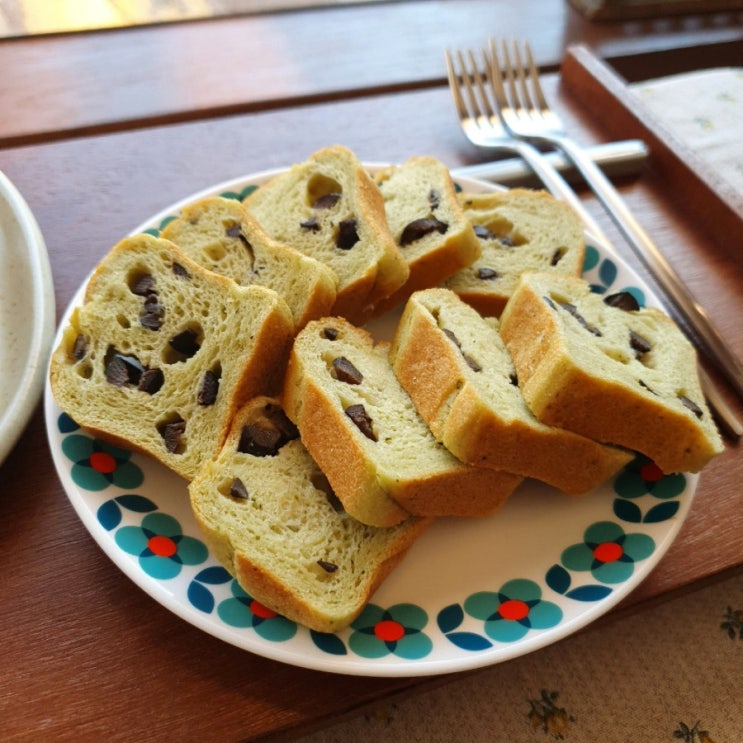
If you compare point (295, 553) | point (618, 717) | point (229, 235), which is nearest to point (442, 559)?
point (295, 553)

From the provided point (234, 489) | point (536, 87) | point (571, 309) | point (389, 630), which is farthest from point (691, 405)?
point (536, 87)

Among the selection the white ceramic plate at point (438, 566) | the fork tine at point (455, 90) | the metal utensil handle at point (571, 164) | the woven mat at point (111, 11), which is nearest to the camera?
the white ceramic plate at point (438, 566)

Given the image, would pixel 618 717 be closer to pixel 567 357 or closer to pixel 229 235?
pixel 567 357

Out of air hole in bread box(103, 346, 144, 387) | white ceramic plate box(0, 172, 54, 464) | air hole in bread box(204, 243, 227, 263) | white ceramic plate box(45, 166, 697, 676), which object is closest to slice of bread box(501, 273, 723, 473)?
white ceramic plate box(45, 166, 697, 676)

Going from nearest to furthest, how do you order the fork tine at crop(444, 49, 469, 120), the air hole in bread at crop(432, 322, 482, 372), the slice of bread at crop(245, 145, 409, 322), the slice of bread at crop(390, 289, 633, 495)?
the slice of bread at crop(390, 289, 633, 495) < the air hole in bread at crop(432, 322, 482, 372) < the slice of bread at crop(245, 145, 409, 322) < the fork tine at crop(444, 49, 469, 120)

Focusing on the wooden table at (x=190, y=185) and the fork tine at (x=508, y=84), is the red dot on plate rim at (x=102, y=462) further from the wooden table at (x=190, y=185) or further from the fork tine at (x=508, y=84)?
the fork tine at (x=508, y=84)

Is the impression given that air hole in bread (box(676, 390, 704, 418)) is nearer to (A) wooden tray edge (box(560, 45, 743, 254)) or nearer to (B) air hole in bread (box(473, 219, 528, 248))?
(B) air hole in bread (box(473, 219, 528, 248))

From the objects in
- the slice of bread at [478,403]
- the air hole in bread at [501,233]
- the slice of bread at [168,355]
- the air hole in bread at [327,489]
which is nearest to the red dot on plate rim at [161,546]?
the slice of bread at [168,355]
